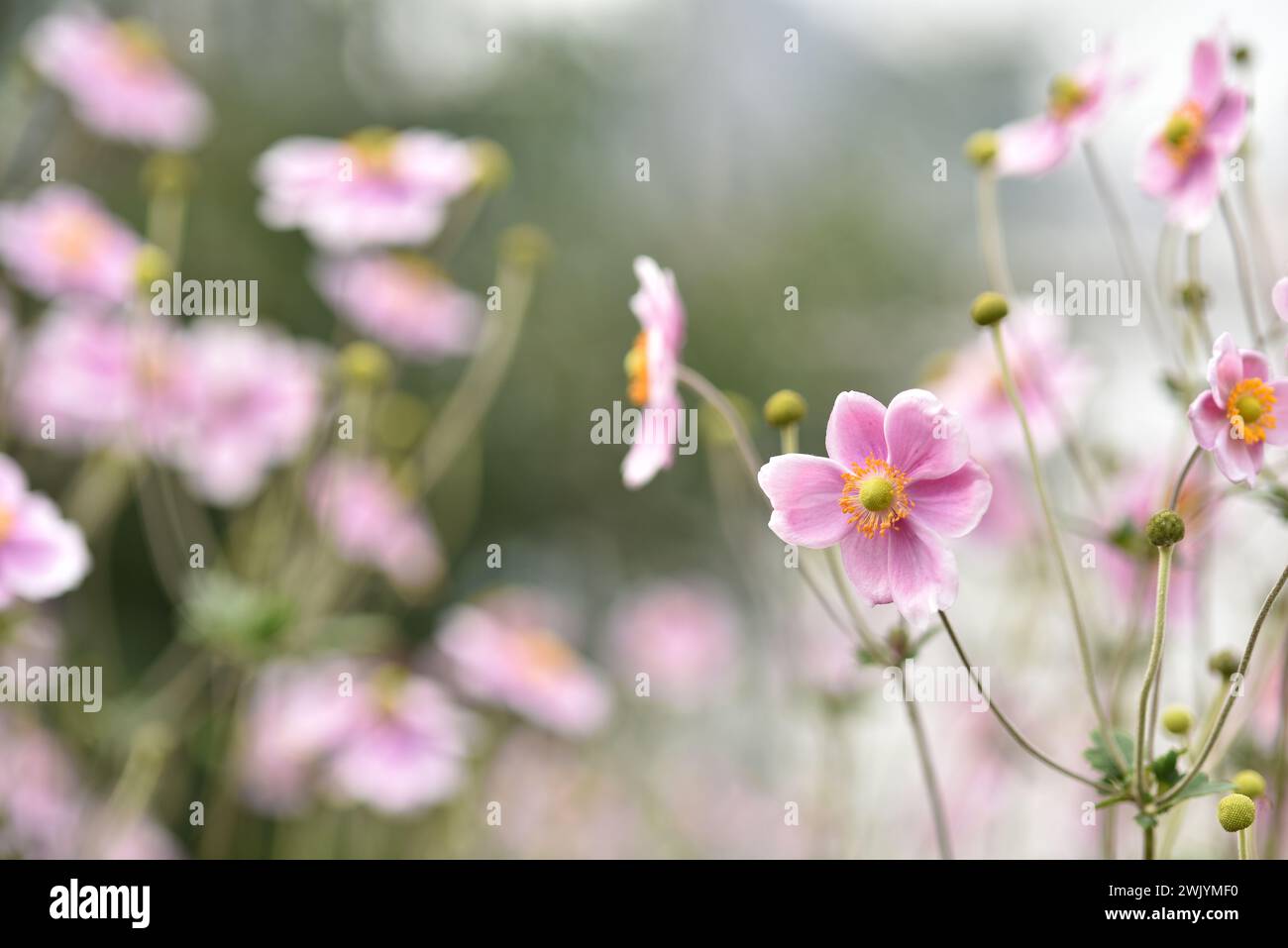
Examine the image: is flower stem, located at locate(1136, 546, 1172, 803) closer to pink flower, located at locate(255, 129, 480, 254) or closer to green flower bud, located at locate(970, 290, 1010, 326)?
green flower bud, located at locate(970, 290, 1010, 326)

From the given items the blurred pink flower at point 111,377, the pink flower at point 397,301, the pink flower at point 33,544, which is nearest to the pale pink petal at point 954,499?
the pink flower at point 33,544

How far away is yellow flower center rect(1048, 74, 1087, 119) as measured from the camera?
0.89 meters

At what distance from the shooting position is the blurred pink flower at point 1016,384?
42.4 inches

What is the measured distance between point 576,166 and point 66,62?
48.7 inches

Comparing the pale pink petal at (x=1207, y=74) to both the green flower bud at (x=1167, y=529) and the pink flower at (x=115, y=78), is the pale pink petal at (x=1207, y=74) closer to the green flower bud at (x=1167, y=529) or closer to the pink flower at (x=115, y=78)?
the green flower bud at (x=1167, y=529)

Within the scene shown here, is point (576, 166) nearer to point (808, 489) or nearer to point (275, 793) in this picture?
point (275, 793)

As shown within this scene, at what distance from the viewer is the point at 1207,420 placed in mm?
563

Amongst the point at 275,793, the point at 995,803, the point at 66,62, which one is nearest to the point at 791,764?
the point at 995,803

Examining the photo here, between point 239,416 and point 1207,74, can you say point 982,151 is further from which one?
point 239,416

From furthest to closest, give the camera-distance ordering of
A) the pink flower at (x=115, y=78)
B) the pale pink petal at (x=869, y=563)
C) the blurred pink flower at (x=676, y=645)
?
the blurred pink flower at (x=676, y=645)
the pink flower at (x=115, y=78)
the pale pink petal at (x=869, y=563)

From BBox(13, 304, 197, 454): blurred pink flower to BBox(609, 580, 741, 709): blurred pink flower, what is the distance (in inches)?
46.4

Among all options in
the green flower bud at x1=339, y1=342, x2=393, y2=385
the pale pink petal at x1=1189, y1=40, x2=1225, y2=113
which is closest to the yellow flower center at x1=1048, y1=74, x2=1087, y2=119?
the pale pink petal at x1=1189, y1=40, x2=1225, y2=113

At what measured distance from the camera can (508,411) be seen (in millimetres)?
2416

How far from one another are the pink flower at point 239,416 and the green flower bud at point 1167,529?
105cm
